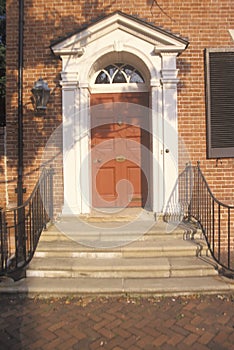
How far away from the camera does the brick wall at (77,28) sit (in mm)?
5199

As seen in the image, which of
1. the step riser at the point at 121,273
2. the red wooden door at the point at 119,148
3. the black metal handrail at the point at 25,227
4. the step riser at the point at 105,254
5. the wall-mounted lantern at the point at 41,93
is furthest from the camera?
the red wooden door at the point at 119,148

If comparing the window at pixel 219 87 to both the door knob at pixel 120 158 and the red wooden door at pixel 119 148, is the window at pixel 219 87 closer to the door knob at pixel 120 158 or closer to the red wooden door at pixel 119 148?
the red wooden door at pixel 119 148

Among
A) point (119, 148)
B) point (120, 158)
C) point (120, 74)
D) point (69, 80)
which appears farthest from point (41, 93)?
point (120, 158)

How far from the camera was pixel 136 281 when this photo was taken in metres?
3.67

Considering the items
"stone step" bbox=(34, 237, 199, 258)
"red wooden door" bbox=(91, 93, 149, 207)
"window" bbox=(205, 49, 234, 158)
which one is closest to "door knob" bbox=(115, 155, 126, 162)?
"red wooden door" bbox=(91, 93, 149, 207)

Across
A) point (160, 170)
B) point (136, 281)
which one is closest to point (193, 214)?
point (160, 170)

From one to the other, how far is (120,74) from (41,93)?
5.30 feet

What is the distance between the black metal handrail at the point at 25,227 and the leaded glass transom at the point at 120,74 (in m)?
2.10

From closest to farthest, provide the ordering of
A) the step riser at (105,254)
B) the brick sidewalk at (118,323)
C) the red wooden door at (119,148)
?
the brick sidewalk at (118,323)
the step riser at (105,254)
the red wooden door at (119,148)

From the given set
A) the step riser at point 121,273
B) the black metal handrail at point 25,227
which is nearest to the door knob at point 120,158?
the black metal handrail at point 25,227

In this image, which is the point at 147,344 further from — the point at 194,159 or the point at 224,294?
the point at 194,159

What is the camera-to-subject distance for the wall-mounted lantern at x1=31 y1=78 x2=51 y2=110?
491 cm

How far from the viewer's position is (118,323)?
295 cm

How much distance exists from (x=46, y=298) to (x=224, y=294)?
2165 mm
